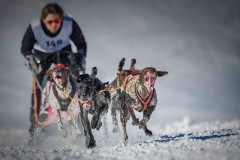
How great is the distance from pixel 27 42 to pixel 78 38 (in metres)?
1.29

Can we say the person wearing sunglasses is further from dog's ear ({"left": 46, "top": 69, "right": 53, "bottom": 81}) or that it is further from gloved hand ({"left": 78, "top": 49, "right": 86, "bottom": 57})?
dog's ear ({"left": 46, "top": 69, "right": 53, "bottom": 81})

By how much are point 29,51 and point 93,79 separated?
5.77 feet

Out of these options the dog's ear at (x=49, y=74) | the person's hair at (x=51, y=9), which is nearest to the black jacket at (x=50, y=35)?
the person's hair at (x=51, y=9)

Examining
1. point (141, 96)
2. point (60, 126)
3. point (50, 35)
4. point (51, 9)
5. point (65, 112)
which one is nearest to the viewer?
point (51, 9)

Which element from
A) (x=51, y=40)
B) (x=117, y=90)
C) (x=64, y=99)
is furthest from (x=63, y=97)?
(x=117, y=90)

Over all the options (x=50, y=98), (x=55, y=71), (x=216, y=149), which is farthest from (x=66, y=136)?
(x=216, y=149)

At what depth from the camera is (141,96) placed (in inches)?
363

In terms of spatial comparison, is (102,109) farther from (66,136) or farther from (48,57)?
(48,57)

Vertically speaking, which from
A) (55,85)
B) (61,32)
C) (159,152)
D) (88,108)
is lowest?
(159,152)

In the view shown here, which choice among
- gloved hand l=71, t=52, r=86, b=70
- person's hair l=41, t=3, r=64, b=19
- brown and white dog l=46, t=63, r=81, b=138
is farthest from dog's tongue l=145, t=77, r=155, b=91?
person's hair l=41, t=3, r=64, b=19

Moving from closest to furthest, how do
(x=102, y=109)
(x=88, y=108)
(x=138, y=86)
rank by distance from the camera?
(x=88, y=108) → (x=102, y=109) → (x=138, y=86)

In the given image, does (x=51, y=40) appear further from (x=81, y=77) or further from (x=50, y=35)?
(x=81, y=77)

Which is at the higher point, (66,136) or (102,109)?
(102,109)

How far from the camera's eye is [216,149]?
21.8ft
